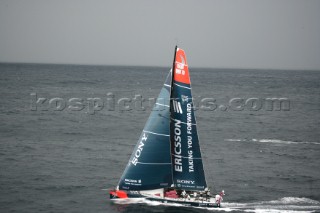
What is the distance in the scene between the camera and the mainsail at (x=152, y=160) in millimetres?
41031

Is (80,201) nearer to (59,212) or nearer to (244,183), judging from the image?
(59,212)

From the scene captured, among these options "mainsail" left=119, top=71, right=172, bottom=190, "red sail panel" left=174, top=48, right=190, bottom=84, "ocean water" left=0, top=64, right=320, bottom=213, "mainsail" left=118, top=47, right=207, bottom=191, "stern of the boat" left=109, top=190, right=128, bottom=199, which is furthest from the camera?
"ocean water" left=0, top=64, right=320, bottom=213

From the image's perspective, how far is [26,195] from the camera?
46.6 meters

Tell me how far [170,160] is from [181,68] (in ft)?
28.2

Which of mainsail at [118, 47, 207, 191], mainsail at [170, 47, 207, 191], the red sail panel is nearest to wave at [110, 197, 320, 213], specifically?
mainsail at [118, 47, 207, 191]

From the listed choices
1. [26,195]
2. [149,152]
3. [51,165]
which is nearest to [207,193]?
[149,152]

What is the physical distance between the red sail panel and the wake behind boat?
1.92 feet

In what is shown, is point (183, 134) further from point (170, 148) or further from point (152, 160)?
point (152, 160)

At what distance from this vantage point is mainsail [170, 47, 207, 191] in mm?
38906

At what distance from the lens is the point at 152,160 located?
4203 cm

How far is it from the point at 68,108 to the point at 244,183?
71597mm
